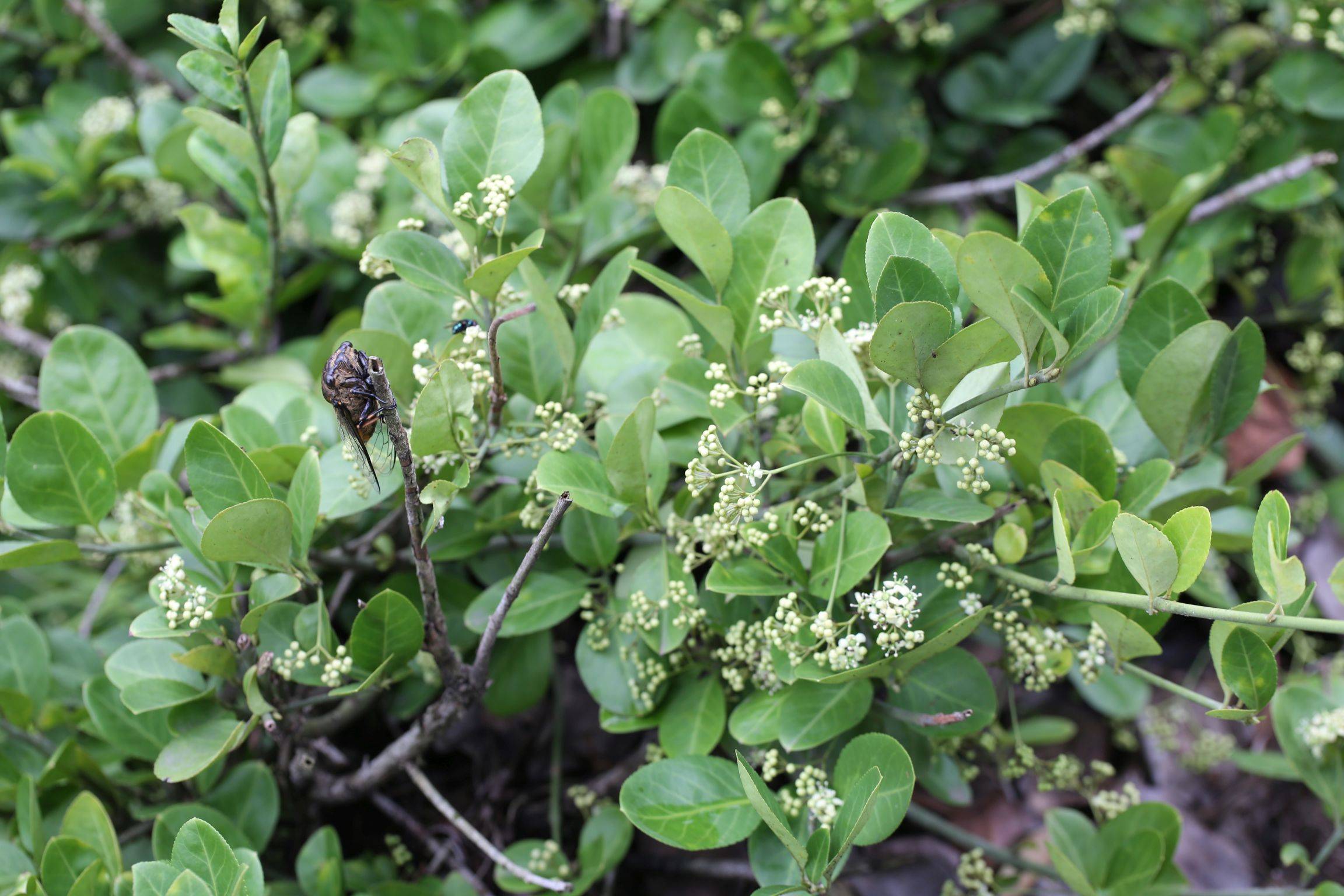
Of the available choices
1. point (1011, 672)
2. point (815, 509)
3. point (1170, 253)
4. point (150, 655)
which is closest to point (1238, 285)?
point (1170, 253)

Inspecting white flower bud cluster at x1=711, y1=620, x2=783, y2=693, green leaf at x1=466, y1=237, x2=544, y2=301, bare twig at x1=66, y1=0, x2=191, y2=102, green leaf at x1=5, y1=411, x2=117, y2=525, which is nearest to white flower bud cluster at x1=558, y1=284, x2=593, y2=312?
green leaf at x1=466, y1=237, x2=544, y2=301

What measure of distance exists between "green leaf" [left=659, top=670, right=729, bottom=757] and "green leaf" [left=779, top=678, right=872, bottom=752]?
15cm

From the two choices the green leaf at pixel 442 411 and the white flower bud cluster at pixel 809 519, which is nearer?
the green leaf at pixel 442 411

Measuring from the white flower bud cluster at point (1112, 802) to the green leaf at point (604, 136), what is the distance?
1.55 meters

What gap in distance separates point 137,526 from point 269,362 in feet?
2.06

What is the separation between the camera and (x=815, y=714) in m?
1.43

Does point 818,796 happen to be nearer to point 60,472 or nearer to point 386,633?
point 386,633

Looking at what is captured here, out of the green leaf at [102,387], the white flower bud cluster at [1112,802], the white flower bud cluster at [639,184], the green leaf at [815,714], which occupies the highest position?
the white flower bud cluster at [639,184]

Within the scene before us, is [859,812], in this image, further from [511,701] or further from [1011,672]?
[511,701]

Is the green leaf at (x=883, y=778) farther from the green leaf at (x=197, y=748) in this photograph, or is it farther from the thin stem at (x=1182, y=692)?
the green leaf at (x=197, y=748)

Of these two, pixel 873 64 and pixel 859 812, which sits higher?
pixel 873 64

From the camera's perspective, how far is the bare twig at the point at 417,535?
1145 millimetres

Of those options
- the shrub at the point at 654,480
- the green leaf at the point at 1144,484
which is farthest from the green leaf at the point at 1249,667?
the green leaf at the point at 1144,484

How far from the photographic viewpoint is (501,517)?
5.24ft
